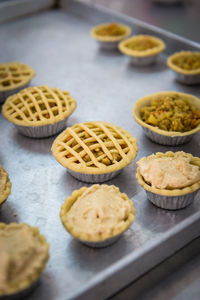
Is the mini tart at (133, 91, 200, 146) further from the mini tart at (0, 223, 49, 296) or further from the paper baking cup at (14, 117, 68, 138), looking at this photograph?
the mini tart at (0, 223, 49, 296)

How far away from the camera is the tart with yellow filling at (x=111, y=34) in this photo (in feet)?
14.0

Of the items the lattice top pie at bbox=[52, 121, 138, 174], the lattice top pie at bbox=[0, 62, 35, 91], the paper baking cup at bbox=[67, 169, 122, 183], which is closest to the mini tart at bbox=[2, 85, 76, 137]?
the lattice top pie at bbox=[52, 121, 138, 174]

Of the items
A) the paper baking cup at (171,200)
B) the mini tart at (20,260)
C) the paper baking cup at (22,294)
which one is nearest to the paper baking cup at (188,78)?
the paper baking cup at (171,200)

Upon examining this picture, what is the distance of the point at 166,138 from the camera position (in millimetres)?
2725

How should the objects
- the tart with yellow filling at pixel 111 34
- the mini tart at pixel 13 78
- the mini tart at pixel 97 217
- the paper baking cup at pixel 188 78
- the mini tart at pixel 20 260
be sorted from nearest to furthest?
the mini tart at pixel 20 260 → the mini tart at pixel 97 217 → the mini tart at pixel 13 78 → the paper baking cup at pixel 188 78 → the tart with yellow filling at pixel 111 34

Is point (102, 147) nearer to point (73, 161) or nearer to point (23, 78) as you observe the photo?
point (73, 161)

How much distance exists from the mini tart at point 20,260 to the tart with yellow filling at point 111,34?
118 inches

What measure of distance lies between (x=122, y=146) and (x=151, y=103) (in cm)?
60

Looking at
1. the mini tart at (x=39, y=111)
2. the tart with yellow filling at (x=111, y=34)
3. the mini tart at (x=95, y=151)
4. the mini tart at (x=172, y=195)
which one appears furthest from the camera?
the tart with yellow filling at (x=111, y=34)

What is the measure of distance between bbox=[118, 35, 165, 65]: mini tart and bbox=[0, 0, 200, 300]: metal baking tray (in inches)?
4.1

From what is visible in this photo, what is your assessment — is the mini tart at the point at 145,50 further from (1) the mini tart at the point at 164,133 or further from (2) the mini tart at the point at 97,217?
(2) the mini tart at the point at 97,217

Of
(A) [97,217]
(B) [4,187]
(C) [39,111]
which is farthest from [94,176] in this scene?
(C) [39,111]

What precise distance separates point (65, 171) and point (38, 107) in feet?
1.97

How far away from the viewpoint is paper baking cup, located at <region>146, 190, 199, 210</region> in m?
2.16
